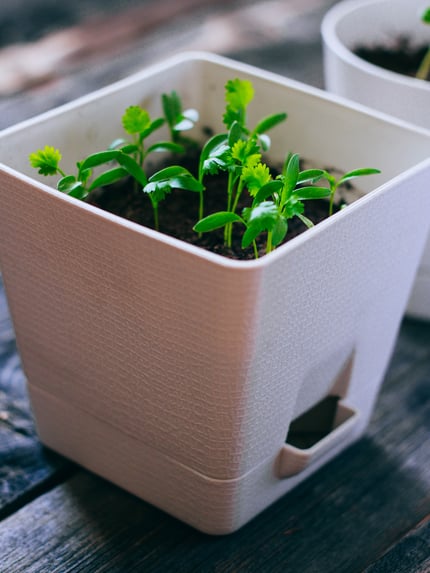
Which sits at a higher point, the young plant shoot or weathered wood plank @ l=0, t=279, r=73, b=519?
the young plant shoot

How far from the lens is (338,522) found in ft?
2.12

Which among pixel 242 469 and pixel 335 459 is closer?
pixel 242 469

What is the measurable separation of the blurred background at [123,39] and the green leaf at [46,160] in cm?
43

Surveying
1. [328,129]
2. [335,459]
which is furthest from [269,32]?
[335,459]

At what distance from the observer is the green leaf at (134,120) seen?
0.61 m

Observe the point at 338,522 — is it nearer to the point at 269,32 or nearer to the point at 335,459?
the point at 335,459

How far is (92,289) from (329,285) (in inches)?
6.2

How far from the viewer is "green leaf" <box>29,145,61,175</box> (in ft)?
1.86

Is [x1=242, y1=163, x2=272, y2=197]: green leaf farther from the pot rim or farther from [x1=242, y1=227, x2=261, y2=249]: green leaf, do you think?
the pot rim

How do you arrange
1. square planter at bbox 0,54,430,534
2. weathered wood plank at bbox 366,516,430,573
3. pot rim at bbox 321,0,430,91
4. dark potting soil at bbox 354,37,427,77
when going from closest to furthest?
square planter at bbox 0,54,430,534, weathered wood plank at bbox 366,516,430,573, pot rim at bbox 321,0,430,91, dark potting soil at bbox 354,37,427,77

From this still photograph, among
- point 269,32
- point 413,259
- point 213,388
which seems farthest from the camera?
point 269,32

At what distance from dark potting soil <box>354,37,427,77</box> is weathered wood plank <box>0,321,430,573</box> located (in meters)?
0.44

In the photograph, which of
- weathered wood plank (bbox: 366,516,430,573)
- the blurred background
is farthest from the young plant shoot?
the blurred background

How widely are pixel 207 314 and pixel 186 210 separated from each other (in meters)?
0.20
